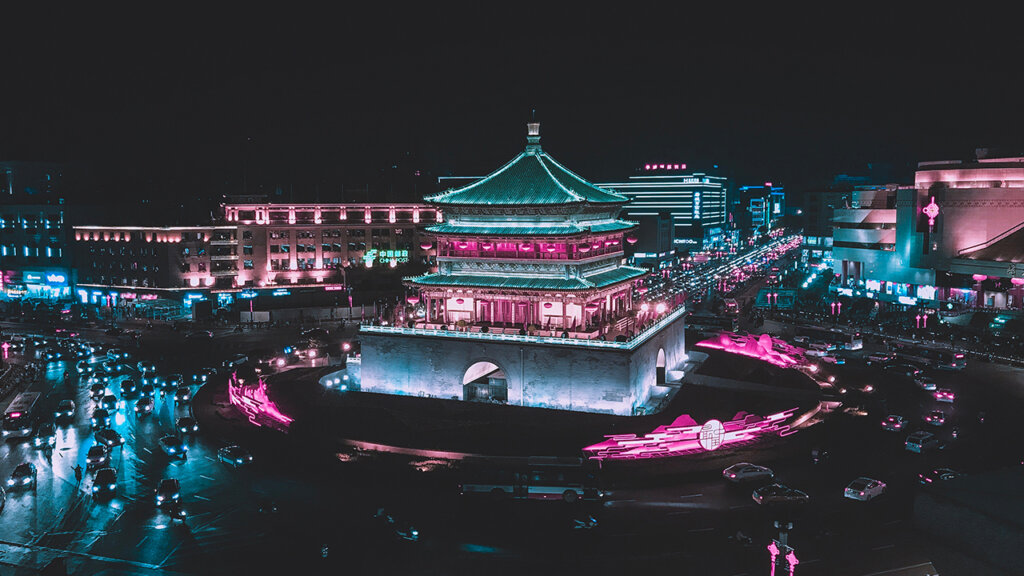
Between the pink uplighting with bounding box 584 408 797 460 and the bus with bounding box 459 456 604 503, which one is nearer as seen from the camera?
the bus with bounding box 459 456 604 503

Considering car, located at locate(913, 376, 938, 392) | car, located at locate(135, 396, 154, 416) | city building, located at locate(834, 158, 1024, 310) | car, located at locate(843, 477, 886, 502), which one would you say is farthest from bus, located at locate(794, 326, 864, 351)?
car, located at locate(135, 396, 154, 416)

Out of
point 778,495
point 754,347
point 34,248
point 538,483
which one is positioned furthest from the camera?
point 34,248

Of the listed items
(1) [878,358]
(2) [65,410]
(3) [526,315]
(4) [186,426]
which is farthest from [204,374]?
(1) [878,358]

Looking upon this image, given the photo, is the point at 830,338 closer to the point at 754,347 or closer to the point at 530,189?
the point at 754,347

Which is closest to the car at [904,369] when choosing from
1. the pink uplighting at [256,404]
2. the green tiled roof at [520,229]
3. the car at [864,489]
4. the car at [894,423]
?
the car at [894,423]

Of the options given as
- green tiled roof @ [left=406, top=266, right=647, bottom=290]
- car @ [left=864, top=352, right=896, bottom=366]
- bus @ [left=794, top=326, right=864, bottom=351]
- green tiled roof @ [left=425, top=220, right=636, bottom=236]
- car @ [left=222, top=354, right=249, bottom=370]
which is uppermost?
green tiled roof @ [left=425, top=220, right=636, bottom=236]

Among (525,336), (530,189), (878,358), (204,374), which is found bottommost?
(204,374)

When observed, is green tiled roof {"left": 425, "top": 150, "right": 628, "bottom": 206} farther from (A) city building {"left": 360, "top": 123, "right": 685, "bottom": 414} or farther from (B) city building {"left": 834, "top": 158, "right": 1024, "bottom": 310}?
(B) city building {"left": 834, "top": 158, "right": 1024, "bottom": 310}
